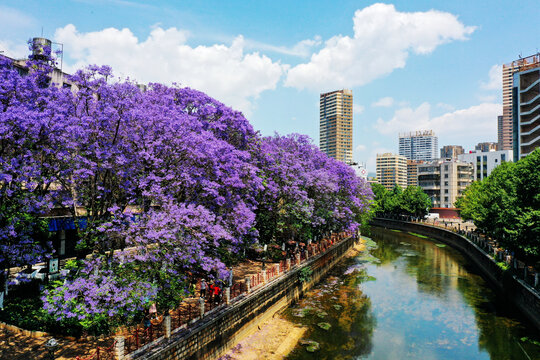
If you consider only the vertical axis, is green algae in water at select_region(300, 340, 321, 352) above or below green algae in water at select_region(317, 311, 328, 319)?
below

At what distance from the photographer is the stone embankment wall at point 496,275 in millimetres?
29619

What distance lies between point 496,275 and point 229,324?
31559 mm

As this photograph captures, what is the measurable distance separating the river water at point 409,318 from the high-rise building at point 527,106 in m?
50.6

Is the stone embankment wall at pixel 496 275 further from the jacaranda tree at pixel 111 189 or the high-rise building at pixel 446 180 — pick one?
the high-rise building at pixel 446 180

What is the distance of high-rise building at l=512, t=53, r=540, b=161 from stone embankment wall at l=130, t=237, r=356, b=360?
235ft

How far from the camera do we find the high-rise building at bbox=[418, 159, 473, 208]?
11450 cm

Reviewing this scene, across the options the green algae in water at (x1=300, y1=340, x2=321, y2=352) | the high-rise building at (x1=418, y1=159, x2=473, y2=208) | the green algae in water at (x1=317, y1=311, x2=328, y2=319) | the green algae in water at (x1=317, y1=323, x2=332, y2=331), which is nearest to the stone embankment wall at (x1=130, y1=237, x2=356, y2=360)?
the green algae in water at (x1=317, y1=311, x2=328, y2=319)

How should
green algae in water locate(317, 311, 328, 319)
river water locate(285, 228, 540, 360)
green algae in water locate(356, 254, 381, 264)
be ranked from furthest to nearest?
green algae in water locate(356, 254, 381, 264) → green algae in water locate(317, 311, 328, 319) → river water locate(285, 228, 540, 360)

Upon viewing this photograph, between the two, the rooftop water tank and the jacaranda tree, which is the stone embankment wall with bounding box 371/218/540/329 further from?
the rooftop water tank

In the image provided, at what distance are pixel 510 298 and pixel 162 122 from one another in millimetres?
34046

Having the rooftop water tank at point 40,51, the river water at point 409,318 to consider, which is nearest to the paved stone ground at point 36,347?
the river water at point 409,318

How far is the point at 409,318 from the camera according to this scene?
30.4m

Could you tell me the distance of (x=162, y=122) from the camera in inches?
880

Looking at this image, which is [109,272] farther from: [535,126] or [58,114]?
[535,126]
